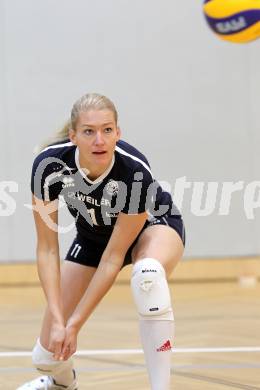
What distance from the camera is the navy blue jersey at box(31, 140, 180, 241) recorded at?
300 cm

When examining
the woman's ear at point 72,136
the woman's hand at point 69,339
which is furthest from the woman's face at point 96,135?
the woman's hand at point 69,339

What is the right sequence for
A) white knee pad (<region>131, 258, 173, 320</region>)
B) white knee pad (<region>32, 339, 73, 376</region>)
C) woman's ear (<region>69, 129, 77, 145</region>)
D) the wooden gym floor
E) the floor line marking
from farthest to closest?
the floor line marking < the wooden gym floor < white knee pad (<region>32, 339, 73, 376</region>) < woman's ear (<region>69, 129, 77, 145</region>) < white knee pad (<region>131, 258, 173, 320</region>)

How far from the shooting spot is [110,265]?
2941mm

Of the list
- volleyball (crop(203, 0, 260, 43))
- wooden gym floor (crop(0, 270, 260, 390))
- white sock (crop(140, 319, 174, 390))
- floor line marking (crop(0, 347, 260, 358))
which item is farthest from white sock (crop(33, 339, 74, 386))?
volleyball (crop(203, 0, 260, 43))

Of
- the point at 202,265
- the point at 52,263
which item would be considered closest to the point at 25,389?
the point at 52,263

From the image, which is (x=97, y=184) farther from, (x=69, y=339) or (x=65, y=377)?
(x=65, y=377)

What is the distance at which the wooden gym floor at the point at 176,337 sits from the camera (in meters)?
3.67

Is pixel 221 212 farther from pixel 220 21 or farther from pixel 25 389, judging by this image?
pixel 25 389

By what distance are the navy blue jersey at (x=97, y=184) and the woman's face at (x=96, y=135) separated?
0.48 feet

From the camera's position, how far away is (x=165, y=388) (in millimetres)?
2842

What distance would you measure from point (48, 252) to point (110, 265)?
0.29m

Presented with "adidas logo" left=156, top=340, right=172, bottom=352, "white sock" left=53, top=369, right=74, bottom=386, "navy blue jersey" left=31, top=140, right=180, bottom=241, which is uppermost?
"navy blue jersey" left=31, top=140, right=180, bottom=241

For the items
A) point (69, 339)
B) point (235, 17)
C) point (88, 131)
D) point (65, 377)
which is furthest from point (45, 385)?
point (235, 17)

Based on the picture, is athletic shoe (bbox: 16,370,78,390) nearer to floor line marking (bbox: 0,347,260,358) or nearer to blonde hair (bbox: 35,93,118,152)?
floor line marking (bbox: 0,347,260,358)
